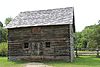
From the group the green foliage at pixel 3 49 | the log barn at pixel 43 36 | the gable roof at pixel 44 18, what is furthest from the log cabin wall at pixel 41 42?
the green foliage at pixel 3 49

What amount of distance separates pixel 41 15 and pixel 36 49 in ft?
16.5

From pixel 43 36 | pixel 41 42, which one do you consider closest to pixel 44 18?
pixel 43 36

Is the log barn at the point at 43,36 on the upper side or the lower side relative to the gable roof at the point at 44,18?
lower

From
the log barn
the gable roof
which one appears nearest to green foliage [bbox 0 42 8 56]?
the gable roof

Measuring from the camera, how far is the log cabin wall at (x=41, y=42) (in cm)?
2911

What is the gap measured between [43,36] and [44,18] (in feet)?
8.91

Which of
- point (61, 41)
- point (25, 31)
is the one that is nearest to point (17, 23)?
point (25, 31)

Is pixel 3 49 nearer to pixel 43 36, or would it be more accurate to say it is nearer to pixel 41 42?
pixel 41 42

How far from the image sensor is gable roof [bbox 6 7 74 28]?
29.9 metres

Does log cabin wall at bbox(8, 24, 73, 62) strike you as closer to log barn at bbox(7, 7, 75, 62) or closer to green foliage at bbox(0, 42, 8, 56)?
log barn at bbox(7, 7, 75, 62)

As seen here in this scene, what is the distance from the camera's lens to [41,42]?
30.2 metres

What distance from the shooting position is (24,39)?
31.0 m

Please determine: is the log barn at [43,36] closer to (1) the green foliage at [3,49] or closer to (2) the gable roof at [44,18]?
(2) the gable roof at [44,18]

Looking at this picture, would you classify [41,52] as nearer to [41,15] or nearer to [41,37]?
[41,37]
